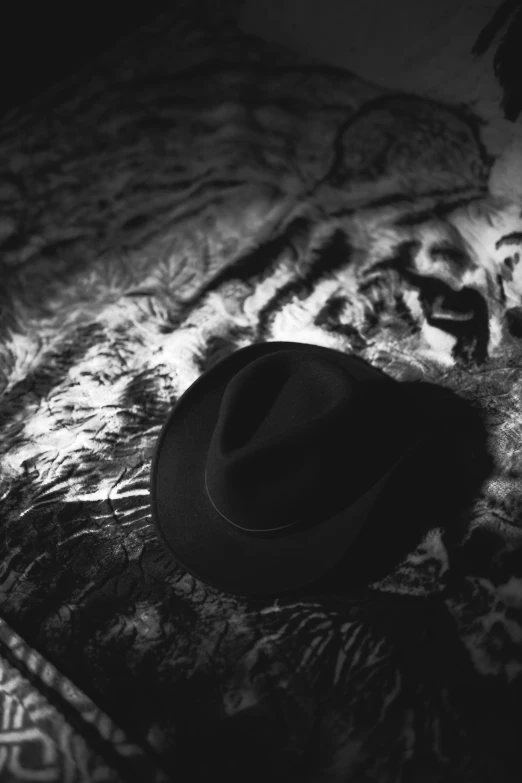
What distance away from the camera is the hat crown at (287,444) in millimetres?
704

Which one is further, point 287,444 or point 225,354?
point 225,354

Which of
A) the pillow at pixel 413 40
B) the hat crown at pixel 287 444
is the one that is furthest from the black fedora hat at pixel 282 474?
the pillow at pixel 413 40

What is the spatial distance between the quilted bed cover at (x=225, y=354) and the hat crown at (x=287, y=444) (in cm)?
16

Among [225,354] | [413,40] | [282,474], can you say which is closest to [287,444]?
[282,474]

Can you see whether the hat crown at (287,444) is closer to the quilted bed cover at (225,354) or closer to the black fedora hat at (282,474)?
the black fedora hat at (282,474)

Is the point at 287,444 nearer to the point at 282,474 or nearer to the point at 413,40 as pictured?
the point at 282,474

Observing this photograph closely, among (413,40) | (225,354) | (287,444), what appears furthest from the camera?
(413,40)

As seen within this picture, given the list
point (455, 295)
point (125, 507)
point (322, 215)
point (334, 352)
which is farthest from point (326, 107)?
point (125, 507)

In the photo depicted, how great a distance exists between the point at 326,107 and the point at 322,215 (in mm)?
332

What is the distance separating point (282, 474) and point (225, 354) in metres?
0.47

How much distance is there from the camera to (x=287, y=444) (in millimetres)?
695

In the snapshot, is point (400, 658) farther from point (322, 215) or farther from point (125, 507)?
point (322, 215)

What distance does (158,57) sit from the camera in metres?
1.60

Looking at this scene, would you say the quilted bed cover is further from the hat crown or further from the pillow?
the hat crown
